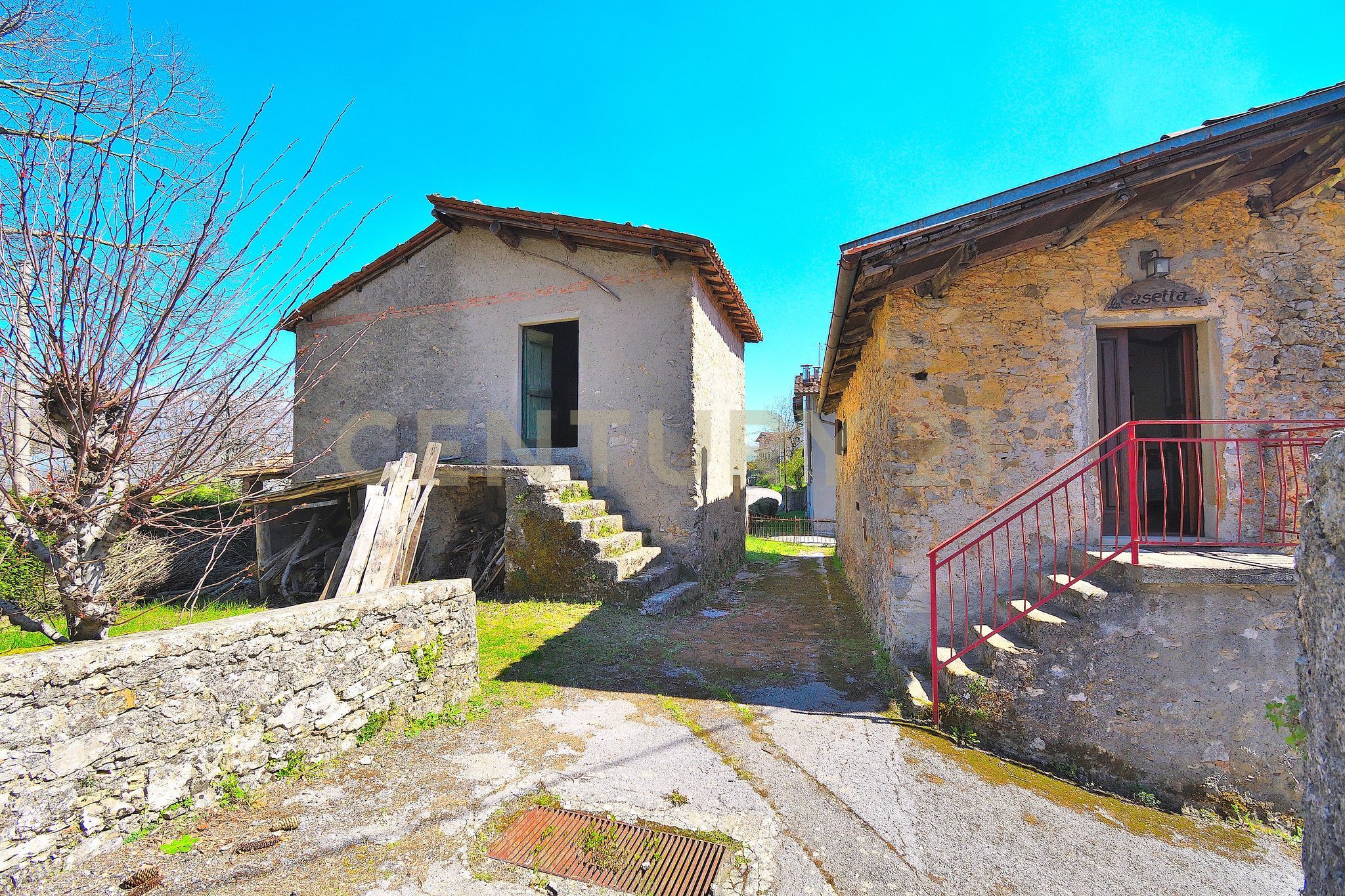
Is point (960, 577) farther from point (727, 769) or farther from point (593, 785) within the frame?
point (593, 785)

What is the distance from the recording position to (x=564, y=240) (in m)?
9.29

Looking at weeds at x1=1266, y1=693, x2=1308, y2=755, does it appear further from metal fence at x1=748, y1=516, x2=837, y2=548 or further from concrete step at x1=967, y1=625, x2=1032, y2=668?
metal fence at x1=748, y1=516, x2=837, y2=548

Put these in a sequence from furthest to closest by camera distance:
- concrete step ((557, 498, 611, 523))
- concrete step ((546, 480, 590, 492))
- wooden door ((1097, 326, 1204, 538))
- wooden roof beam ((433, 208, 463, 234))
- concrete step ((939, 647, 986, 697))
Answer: wooden roof beam ((433, 208, 463, 234)) → concrete step ((546, 480, 590, 492)) → concrete step ((557, 498, 611, 523)) → wooden door ((1097, 326, 1204, 538)) → concrete step ((939, 647, 986, 697))

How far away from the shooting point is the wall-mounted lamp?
5.23 metres

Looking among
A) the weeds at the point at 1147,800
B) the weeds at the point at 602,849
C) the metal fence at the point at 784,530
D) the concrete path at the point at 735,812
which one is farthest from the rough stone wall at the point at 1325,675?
the metal fence at the point at 784,530

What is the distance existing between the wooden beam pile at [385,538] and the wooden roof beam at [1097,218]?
20.5 ft

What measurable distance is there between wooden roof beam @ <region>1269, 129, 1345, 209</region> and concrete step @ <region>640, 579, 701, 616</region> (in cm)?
699

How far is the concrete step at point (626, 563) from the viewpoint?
7.53 meters

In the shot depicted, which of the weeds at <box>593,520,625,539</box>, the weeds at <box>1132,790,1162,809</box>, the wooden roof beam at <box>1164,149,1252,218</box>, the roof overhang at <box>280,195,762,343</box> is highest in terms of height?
the roof overhang at <box>280,195,762,343</box>

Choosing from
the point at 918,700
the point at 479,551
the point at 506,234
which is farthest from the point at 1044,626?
the point at 506,234

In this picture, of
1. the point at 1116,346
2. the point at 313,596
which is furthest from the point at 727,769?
the point at 313,596

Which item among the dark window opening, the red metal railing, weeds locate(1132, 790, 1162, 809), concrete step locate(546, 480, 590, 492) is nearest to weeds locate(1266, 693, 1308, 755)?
weeds locate(1132, 790, 1162, 809)

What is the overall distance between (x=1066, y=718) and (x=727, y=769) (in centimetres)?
253

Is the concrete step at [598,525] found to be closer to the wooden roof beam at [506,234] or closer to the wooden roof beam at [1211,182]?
the wooden roof beam at [506,234]
